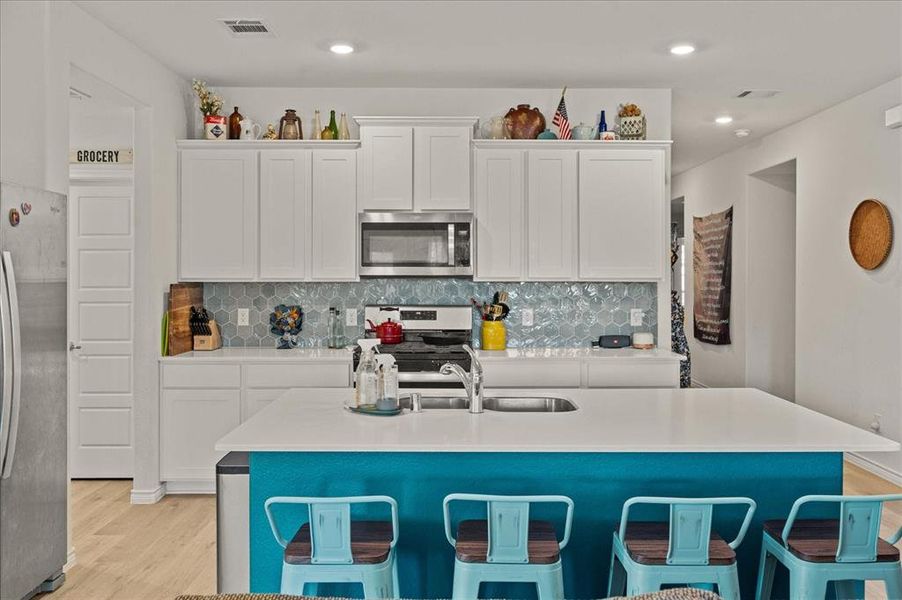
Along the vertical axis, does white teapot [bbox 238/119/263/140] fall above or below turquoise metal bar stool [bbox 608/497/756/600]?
above

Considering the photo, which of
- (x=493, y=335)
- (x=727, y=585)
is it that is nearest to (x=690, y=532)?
(x=727, y=585)

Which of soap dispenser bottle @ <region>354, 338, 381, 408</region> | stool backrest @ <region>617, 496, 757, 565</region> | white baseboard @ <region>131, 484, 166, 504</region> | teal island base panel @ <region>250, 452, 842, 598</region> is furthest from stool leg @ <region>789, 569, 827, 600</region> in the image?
white baseboard @ <region>131, 484, 166, 504</region>

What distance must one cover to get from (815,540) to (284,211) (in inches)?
144

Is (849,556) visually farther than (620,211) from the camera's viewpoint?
No

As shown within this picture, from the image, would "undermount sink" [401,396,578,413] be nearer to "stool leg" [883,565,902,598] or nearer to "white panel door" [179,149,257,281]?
"stool leg" [883,565,902,598]

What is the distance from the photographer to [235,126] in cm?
517

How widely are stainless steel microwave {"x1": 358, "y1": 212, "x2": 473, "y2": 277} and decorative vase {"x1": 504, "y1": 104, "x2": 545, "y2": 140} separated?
631mm

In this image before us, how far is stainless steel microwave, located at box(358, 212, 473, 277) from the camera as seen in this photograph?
16.5ft

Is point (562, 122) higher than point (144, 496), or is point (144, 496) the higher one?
point (562, 122)

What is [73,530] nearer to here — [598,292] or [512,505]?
[512,505]

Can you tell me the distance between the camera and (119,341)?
5.27 m

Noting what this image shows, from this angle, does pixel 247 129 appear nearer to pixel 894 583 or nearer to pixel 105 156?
pixel 105 156

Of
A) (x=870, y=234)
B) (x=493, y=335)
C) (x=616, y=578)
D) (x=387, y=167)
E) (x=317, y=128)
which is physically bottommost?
(x=616, y=578)

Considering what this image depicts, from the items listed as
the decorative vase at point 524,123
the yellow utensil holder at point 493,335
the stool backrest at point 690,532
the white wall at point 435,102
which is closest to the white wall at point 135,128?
the white wall at point 435,102
